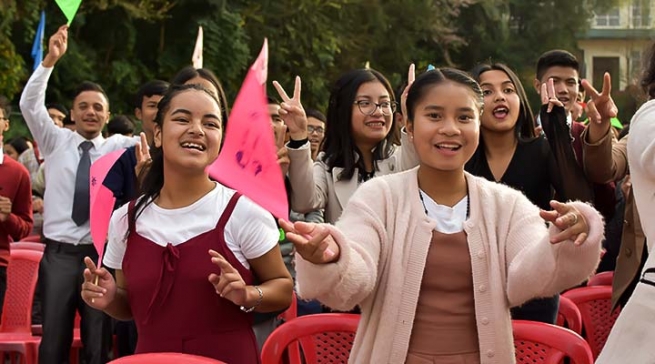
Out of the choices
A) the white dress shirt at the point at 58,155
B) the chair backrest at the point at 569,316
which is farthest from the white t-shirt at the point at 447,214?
the white dress shirt at the point at 58,155

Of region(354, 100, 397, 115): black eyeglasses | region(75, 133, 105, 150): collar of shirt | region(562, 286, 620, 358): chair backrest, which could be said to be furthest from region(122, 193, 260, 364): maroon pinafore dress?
region(75, 133, 105, 150): collar of shirt

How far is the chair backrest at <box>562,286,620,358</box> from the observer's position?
Result: 211 inches

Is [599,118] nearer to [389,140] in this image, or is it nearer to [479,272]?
[389,140]

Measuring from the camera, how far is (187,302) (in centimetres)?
387

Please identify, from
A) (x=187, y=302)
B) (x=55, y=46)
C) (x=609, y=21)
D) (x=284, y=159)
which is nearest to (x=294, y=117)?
(x=284, y=159)

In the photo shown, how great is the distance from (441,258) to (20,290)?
414cm

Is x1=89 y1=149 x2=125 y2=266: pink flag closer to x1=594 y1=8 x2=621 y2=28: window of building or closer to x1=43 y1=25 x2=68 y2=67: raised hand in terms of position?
x1=43 y1=25 x2=68 y2=67: raised hand

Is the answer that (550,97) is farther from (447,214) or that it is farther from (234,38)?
(234,38)

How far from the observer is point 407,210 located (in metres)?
3.57

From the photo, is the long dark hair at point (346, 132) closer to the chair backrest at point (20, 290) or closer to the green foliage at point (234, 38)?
the chair backrest at point (20, 290)

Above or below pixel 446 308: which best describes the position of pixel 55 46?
above

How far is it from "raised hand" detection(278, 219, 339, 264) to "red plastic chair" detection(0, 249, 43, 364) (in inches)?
154

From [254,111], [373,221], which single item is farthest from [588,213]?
[254,111]

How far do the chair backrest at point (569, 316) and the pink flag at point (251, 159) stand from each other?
78.1 inches
